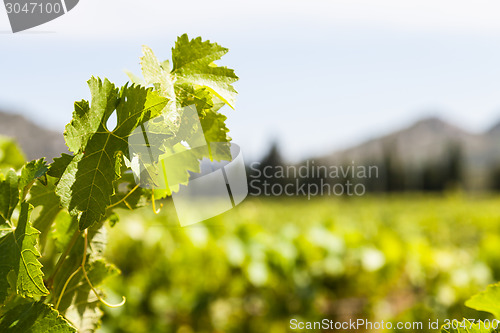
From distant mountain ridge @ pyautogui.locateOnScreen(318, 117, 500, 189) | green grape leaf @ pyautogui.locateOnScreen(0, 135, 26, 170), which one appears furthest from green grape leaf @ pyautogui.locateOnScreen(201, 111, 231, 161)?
distant mountain ridge @ pyautogui.locateOnScreen(318, 117, 500, 189)

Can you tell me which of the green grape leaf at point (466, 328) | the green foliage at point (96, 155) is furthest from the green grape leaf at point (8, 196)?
the green grape leaf at point (466, 328)

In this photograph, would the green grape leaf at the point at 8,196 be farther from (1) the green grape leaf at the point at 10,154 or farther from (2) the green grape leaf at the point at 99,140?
(1) the green grape leaf at the point at 10,154

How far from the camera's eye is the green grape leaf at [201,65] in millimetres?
444

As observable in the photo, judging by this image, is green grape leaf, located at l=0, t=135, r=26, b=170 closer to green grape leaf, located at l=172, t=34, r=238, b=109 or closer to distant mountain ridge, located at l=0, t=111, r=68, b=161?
distant mountain ridge, located at l=0, t=111, r=68, b=161

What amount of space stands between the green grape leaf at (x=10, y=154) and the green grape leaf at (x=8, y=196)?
43 cm

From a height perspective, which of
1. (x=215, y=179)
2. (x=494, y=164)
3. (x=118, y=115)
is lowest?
(x=494, y=164)

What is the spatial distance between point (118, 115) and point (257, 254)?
2181 millimetres

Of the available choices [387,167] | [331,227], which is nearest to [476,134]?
[387,167]

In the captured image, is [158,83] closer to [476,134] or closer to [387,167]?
[387,167]

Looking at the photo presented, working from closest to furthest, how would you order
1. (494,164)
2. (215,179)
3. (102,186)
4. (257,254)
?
(102,186) → (215,179) → (257,254) → (494,164)

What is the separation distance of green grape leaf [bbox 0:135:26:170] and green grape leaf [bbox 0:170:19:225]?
43cm

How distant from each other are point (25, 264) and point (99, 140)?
13 cm

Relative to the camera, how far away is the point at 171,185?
471mm

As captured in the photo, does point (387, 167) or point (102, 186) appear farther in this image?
point (387, 167)
